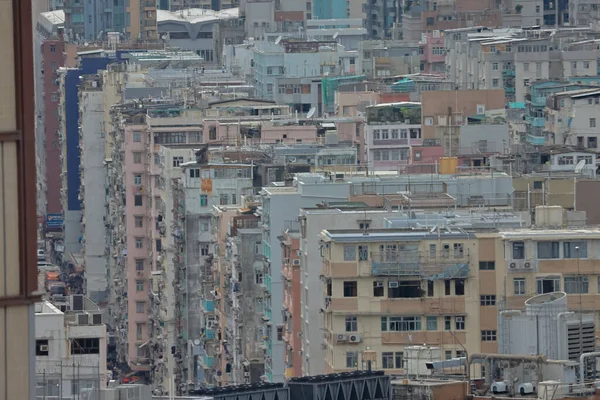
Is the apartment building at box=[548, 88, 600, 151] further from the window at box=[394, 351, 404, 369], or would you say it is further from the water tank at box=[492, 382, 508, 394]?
the water tank at box=[492, 382, 508, 394]

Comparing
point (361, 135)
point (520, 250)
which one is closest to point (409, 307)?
point (520, 250)

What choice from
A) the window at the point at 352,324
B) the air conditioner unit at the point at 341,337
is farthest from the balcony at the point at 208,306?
the window at the point at 352,324

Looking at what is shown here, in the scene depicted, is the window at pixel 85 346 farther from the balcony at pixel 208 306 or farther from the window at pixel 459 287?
the balcony at pixel 208 306

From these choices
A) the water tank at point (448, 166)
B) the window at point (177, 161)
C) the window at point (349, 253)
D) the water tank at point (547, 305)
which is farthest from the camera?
the window at point (177, 161)

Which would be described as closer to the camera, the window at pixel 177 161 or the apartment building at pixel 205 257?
the apartment building at pixel 205 257

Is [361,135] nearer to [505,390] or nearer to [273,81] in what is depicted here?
[273,81]

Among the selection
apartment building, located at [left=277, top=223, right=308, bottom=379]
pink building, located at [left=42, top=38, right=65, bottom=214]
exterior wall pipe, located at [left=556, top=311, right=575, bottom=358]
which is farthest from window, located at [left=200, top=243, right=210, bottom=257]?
pink building, located at [left=42, top=38, right=65, bottom=214]
